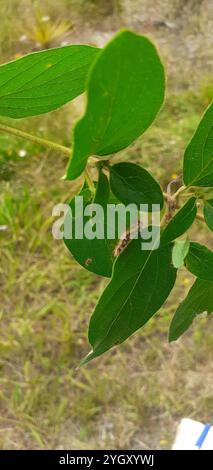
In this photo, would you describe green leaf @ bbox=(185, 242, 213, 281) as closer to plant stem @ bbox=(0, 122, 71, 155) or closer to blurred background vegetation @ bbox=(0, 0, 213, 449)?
plant stem @ bbox=(0, 122, 71, 155)

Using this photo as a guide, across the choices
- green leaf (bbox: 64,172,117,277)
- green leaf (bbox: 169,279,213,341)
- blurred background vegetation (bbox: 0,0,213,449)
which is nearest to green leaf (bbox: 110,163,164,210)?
green leaf (bbox: 64,172,117,277)

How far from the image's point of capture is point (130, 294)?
17.2 inches

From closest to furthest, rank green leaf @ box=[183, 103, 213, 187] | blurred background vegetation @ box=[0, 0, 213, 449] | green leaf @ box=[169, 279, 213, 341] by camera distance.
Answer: green leaf @ box=[183, 103, 213, 187] → green leaf @ box=[169, 279, 213, 341] → blurred background vegetation @ box=[0, 0, 213, 449]

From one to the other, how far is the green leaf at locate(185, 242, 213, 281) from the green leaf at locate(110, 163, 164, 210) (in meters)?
0.06

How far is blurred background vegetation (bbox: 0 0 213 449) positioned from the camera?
5.54 feet

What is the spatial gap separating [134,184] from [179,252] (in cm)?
5

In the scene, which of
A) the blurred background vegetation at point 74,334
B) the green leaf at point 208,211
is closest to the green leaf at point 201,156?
the green leaf at point 208,211

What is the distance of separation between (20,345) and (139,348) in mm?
312

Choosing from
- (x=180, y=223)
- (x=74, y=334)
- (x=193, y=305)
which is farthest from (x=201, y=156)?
(x=74, y=334)

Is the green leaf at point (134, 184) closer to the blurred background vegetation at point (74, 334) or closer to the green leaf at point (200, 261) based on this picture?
the green leaf at point (200, 261)

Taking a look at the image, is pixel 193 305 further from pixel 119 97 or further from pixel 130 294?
pixel 119 97

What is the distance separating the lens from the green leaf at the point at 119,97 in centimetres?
28

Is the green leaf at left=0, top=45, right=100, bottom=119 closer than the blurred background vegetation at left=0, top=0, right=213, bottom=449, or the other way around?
the green leaf at left=0, top=45, right=100, bottom=119

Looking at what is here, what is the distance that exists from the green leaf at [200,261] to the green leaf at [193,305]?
6 cm
